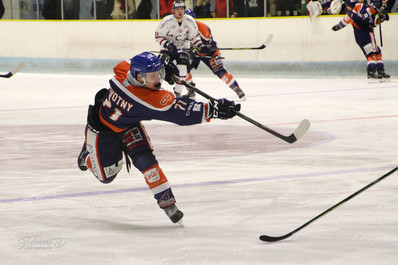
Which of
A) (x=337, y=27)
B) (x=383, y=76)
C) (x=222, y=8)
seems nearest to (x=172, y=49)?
(x=337, y=27)

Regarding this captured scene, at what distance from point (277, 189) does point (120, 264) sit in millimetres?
1397

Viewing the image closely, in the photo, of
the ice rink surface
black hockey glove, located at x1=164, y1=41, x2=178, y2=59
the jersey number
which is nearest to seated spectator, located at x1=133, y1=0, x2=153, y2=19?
black hockey glove, located at x1=164, y1=41, x2=178, y2=59

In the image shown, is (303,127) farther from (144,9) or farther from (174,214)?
(144,9)

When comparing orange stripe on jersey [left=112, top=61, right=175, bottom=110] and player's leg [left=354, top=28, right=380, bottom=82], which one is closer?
orange stripe on jersey [left=112, top=61, right=175, bottom=110]

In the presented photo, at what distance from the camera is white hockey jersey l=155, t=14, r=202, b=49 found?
8273 millimetres

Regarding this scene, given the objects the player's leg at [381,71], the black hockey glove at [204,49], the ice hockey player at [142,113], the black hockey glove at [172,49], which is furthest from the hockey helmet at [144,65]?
the player's leg at [381,71]

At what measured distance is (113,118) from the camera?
3.12 meters

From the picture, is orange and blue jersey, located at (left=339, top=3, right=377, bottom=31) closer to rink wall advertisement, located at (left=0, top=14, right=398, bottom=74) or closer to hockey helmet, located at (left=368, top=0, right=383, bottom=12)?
hockey helmet, located at (left=368, top=0, right=383, bottom=12)

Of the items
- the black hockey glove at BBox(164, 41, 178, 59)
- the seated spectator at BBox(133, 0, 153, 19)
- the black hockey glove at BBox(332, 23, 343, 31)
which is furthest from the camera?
the seated spectator at BBox(133, 0, 153, 19)

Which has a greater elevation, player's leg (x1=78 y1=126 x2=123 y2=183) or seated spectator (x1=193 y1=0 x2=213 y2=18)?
player's leg (x1=78 y1=126 x2=123 y2=183)

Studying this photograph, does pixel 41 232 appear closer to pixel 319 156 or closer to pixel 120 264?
pixel 120 264

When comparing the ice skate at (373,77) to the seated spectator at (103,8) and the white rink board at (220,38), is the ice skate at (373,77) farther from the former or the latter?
the seated spectator at (103,8)

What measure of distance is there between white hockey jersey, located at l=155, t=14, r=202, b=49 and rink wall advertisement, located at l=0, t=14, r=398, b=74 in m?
3.08

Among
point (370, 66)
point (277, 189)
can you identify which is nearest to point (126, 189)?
point (277, 189)
